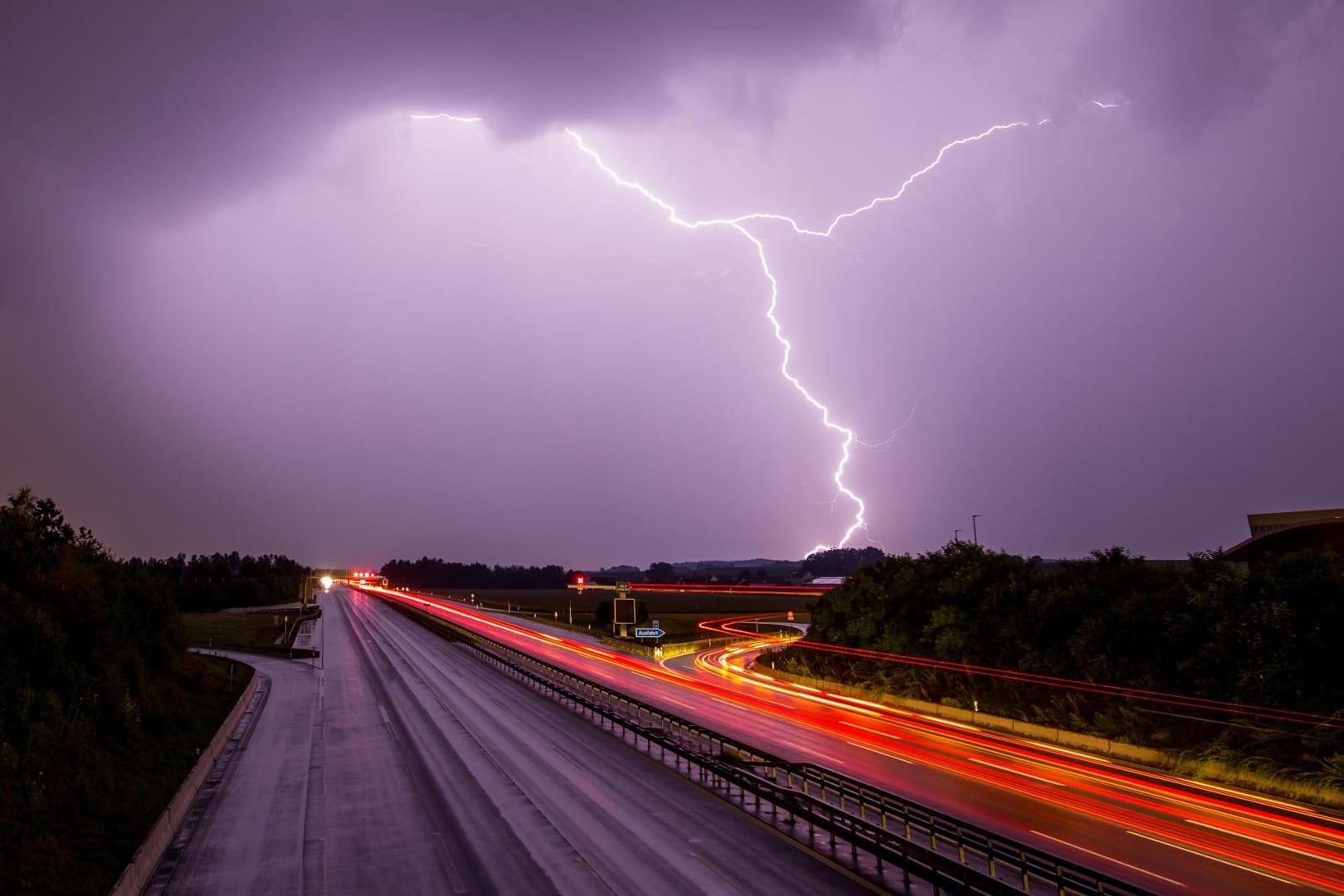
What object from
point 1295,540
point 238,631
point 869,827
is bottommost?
point 238,631

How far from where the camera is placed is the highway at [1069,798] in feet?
53.8

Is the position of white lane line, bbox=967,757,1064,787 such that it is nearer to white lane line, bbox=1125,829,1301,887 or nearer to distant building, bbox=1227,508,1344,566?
white lane line, bbox=1125,829,1301,887

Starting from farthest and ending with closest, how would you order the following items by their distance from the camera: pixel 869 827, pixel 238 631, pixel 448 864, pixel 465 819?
pixel 238 631
pixel 465 819
pixel 448 864
pixel 869 827

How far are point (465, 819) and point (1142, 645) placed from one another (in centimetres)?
2518

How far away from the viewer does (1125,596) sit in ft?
108

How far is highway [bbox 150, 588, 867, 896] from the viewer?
15672 millimetres

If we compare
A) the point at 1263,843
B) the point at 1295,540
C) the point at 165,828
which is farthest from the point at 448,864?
the point at 1295,540

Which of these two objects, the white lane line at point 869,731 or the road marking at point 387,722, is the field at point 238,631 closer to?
the road marking at point 387,722

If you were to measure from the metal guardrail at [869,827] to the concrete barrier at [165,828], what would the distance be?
1276 cm

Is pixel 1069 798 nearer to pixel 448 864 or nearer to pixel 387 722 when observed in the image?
pixel 448 864

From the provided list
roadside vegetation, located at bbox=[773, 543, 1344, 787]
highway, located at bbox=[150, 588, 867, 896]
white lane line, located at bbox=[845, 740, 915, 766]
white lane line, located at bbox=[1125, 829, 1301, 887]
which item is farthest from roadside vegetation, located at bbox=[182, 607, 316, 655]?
white lane line, located at bbox=[1125, 829, 1301, 887]

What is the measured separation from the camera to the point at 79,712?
25.2 metres

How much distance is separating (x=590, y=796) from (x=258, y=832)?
7.84 meters

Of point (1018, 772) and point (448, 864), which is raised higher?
point (448, 864)
